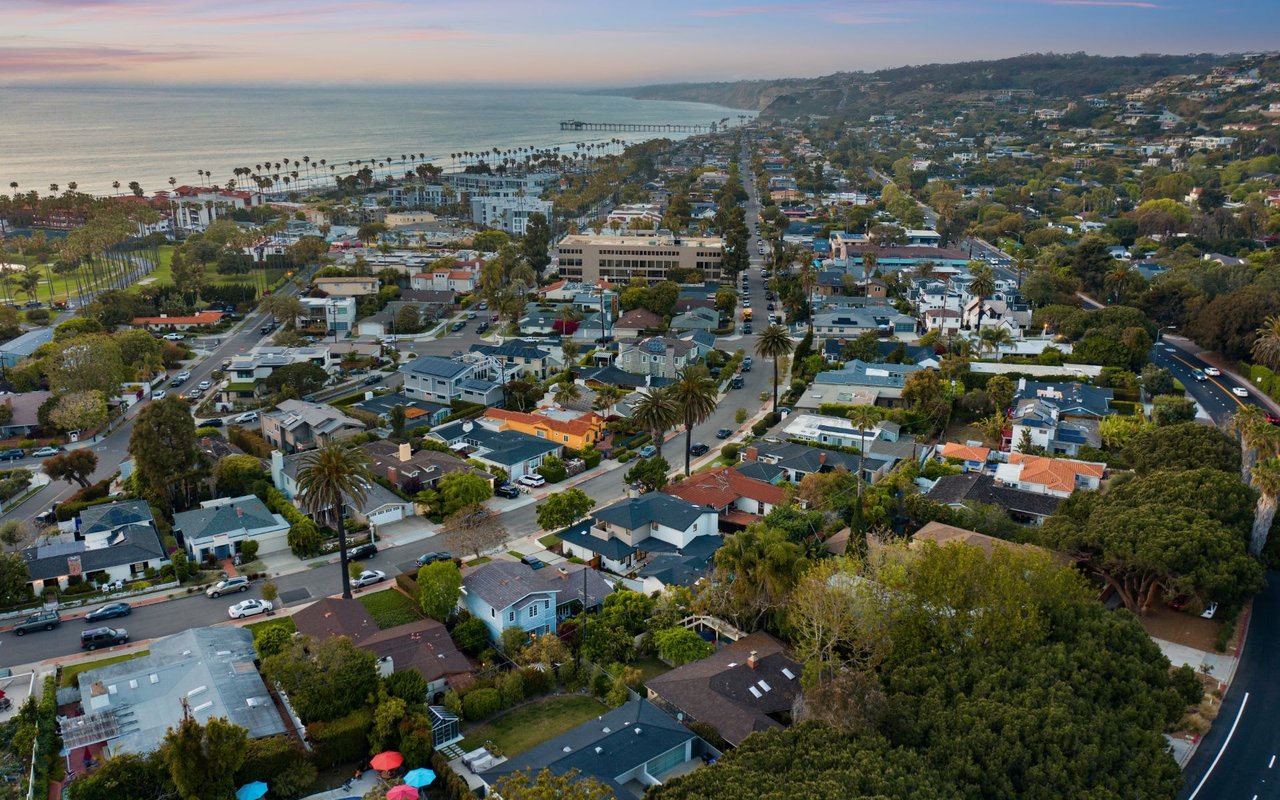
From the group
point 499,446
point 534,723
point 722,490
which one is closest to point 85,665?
point 534,723

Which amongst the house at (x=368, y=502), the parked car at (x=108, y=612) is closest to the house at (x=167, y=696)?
the parked car at (x=108, y=612)

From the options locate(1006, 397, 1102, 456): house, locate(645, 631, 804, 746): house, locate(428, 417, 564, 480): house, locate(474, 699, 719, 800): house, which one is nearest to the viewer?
locate(474, 699, 719, 800): house

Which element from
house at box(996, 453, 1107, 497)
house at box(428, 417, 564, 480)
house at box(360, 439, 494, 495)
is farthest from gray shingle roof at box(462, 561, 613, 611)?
house at box(996, 453, 1107, 497)

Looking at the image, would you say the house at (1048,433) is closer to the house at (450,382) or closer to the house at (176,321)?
the house at (450,382)

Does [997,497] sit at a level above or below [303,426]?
above

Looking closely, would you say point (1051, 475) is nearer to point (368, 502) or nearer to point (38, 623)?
point (368, 502)

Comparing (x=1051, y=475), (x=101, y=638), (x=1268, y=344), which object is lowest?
(x=101, y=638)

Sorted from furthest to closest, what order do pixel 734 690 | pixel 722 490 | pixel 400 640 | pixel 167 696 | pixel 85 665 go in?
pixel 722 490, pixel 85 665, pixel 400 640, pixel 734 690, pixel 167 696

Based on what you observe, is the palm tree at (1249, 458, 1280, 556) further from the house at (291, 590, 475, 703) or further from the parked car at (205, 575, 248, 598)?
the parked car at (205, 575, 248, 598)
